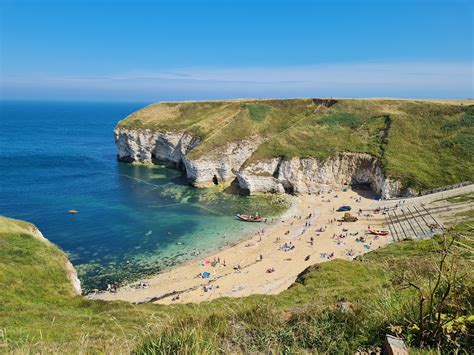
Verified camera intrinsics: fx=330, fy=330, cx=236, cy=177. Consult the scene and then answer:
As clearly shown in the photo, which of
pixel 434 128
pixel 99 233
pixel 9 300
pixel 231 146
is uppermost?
pixel 434 128

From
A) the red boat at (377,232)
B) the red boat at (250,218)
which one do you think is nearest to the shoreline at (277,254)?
the red boat at (377,232)

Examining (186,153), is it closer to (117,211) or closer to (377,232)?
(117,211)

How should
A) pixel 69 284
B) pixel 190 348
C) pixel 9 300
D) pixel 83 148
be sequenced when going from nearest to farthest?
pixel 190 348 → pixel 9 300 → pixel 69 284 → pixel 83 148

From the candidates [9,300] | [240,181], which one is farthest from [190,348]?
[240,181]

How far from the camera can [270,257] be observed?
1471 inches

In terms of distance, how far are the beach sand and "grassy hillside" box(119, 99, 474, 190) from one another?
11441mm

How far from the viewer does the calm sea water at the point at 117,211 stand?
3726 centimetres

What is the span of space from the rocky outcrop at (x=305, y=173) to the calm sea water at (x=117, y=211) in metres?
4.74

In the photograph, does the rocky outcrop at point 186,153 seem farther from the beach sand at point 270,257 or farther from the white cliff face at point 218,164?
the beach sand at point 270,257

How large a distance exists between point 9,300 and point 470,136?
66.0 m

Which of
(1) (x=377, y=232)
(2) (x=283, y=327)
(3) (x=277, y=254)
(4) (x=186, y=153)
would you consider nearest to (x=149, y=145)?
(4) (x=186, y=153)

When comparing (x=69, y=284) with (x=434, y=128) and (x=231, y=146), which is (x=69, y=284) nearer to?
(x=231, y=146)

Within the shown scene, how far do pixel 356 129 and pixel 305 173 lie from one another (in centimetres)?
1644

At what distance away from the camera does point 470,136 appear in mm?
55906
